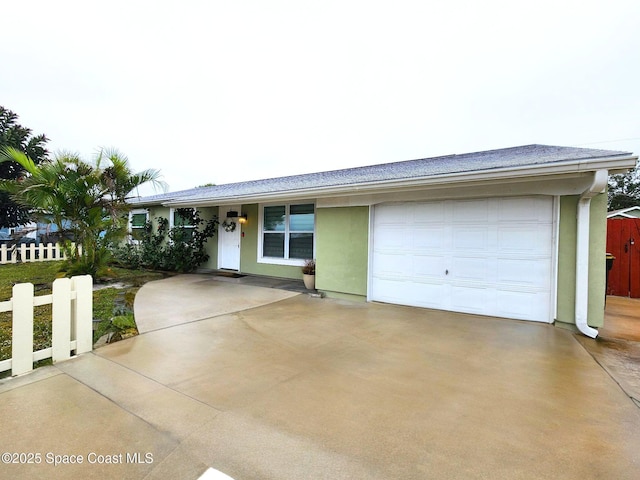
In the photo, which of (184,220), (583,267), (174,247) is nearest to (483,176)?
(583,267)

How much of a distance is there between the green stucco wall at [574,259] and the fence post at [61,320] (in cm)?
664

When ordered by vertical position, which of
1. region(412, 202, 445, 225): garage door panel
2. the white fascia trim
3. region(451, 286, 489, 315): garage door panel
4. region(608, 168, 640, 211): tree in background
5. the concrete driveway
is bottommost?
the concrete driveway

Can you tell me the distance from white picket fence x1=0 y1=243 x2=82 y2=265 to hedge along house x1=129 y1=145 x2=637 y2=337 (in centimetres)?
998

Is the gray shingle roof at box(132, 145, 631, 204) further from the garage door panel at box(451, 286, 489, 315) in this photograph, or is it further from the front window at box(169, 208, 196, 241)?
the garage door panel at box(451, 286, 489, 315)

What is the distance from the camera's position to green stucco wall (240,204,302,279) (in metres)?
9.39

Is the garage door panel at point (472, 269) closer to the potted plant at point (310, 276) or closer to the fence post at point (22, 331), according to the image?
the potted plant at point (310, 276)

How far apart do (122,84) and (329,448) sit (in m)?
13.7

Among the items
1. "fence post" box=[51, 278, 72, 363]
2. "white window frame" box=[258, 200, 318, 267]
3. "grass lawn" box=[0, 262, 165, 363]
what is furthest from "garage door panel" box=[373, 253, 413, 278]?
"fence post" box=[51, 278, 72, 363]

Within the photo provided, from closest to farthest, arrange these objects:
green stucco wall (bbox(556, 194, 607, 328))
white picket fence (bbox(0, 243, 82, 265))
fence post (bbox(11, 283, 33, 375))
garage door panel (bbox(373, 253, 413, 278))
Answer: fence post (bbox(11, 283, 33, 375))
green stucco wall (bbox(556, 194, 607, 328))
garage door panel (bbox(373, 253, 413, 278))
white picket fence (bbox(0, 243, 82, 265))

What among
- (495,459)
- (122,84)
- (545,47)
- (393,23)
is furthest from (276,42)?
(495,459)

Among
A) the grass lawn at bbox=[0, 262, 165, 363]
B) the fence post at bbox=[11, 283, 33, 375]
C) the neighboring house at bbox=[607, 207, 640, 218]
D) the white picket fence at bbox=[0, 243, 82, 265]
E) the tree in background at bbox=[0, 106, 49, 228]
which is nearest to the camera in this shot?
the fence post at bbox=[11, 283, 33, 375]

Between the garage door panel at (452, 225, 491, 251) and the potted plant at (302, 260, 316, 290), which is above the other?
the garage door panel at (452, 225, 491, 251)

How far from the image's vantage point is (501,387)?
282cm

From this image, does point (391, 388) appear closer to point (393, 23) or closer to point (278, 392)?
point (278, 392)
